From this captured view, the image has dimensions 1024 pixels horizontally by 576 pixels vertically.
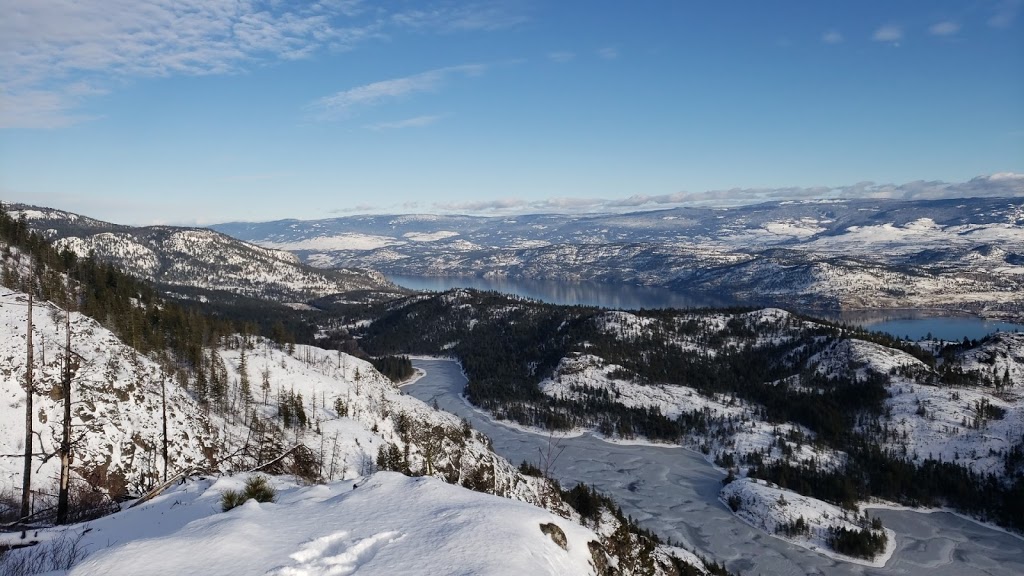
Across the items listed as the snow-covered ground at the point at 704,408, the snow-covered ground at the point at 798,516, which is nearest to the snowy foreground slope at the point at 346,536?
the snow-covered ground at the point at 798,516

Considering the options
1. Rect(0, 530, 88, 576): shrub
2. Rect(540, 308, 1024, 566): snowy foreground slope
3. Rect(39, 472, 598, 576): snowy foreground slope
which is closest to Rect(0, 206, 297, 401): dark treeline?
Rect(0, 530, 88, 576): shrub

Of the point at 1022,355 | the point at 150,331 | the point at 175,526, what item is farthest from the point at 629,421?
the point at 175,526

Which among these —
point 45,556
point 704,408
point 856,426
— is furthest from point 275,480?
point 856,426

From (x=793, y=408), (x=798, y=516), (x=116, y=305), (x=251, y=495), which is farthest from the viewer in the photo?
(x=793, y=408)

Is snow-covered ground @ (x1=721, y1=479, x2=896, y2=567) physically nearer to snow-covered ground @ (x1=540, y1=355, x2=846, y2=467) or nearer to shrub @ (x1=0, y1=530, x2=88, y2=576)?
snow-covered ground @ (x1=540, y1=355, x2=846, y2=467)

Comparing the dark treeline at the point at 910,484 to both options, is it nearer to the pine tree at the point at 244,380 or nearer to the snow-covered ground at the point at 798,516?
the snow-covered ground at the point at 798,516

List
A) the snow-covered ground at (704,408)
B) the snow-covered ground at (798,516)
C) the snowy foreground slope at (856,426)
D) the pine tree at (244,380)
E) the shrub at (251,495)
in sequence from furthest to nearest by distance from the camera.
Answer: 1. the snow-covered ground at (704,408)
2. the snowy foreground slope at (856,426)
3. the snow-covered ground at (798,516)
4. the pine tree at (244,380)
5. the shrub at (251,495)

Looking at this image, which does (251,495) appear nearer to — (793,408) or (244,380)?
(244,380)

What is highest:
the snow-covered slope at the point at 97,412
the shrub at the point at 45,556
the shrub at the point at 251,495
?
the shrub at the point at 45,556
